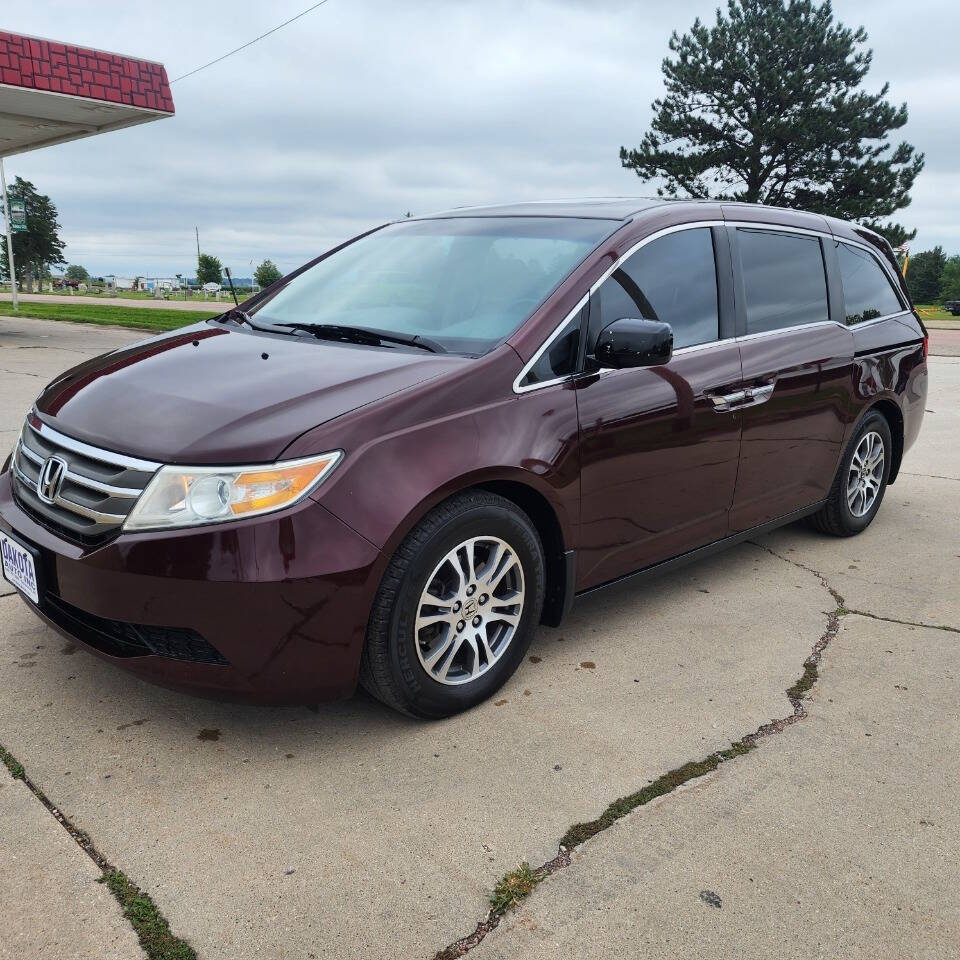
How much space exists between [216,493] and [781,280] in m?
2.89

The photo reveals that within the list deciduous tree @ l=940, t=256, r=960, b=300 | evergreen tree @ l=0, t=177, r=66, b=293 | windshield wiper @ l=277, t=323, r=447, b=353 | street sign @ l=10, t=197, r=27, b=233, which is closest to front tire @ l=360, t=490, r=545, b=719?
windshield wiper @ l=277, t=323, r=447, b=353

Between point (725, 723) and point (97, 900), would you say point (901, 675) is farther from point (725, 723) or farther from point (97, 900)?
point (97, 900)

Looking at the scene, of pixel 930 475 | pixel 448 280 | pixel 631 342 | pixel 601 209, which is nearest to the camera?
pixel 631 342

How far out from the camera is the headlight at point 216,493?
7.91 feet

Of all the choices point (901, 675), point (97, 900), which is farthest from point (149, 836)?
point (901, 675)

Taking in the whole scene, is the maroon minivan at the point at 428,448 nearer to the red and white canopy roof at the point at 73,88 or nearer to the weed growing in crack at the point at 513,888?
the weed growing in crack at the point at 513,888

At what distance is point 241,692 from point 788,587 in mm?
2716

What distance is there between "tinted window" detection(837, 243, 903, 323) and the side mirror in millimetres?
1992

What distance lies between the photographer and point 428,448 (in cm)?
264

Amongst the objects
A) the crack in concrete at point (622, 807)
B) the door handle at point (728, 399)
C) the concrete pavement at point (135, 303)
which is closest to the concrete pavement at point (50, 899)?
the crack in concrete at point (622, 807)

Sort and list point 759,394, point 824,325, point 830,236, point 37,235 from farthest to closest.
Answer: point 37,235 → point 830,236 → point 824,325 → point 759,394

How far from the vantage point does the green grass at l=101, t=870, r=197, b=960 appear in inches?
75.8

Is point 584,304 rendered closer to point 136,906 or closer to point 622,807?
point 622,807

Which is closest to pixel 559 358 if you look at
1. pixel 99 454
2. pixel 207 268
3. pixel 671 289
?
pixel 671 289
